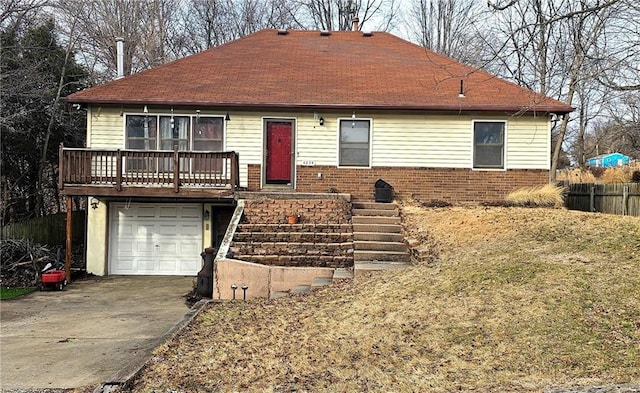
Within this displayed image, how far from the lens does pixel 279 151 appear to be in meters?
15.3

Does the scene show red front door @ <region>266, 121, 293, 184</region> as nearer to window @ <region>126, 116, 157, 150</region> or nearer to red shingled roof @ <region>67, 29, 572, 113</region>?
red shingled roof @ <region>67, 29, 572, 113</region>

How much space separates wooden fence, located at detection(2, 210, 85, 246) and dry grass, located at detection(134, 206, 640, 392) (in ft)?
31.2

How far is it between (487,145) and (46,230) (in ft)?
45.6

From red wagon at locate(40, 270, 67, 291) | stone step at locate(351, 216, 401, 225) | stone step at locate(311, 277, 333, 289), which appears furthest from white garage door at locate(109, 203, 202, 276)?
stone step at locate(311, 277, 333, 289)

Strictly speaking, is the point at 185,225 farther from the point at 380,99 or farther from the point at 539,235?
the point at 539,235

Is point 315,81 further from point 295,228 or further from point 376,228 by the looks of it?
point 376,228

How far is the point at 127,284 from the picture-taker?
13664 mm

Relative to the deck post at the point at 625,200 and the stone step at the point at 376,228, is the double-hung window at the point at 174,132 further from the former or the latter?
the deck post at the point at 625,200

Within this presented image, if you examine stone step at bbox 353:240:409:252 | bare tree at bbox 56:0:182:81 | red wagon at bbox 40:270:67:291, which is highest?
bare tree at bbox 56:0:182:81

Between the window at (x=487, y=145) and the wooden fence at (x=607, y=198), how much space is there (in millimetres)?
2595

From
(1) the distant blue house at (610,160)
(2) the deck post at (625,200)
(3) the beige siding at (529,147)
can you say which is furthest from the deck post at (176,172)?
(1) the distant blue house at (610,160)

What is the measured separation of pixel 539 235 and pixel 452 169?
206 inches

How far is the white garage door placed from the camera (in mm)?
15305

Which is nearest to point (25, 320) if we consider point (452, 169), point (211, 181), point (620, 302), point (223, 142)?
point (211, 181)
